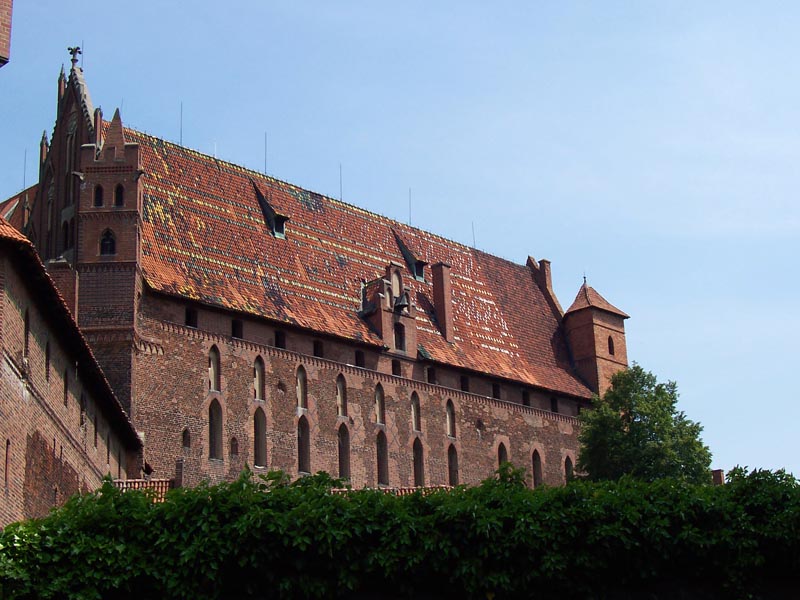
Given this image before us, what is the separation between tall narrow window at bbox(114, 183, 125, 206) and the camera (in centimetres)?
5053

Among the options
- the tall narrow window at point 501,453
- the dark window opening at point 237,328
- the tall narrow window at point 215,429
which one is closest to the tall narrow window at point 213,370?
the tall narrow window at point 215,429

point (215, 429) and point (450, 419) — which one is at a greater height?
point (450, 419)

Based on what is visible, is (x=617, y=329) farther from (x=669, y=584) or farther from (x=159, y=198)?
(x=669, y=584)

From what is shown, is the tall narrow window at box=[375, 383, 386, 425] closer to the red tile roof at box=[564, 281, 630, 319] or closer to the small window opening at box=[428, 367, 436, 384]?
the small window opening at box=[428, 367, 436, 384]

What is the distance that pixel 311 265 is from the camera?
5931 cm

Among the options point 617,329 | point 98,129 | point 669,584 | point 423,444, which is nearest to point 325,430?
point 423,444

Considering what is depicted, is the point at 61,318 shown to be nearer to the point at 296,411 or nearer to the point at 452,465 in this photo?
the point at 296,411

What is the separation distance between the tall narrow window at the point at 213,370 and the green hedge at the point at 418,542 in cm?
→ 2316

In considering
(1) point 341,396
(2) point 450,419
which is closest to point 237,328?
(1) point 341,396

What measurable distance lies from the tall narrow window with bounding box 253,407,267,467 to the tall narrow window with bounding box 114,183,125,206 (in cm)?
891

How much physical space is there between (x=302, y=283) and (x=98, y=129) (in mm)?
10311

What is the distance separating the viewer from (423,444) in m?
58.5

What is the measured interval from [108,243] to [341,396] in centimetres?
1141

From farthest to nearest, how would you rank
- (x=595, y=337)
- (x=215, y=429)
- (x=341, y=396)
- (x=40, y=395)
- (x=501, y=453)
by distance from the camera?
1. (x=595, y=337)
2. (x=501, y=453)
3. (x=341, y=396)
4. (x=215, y=429)
5. (x=40, y=395)
